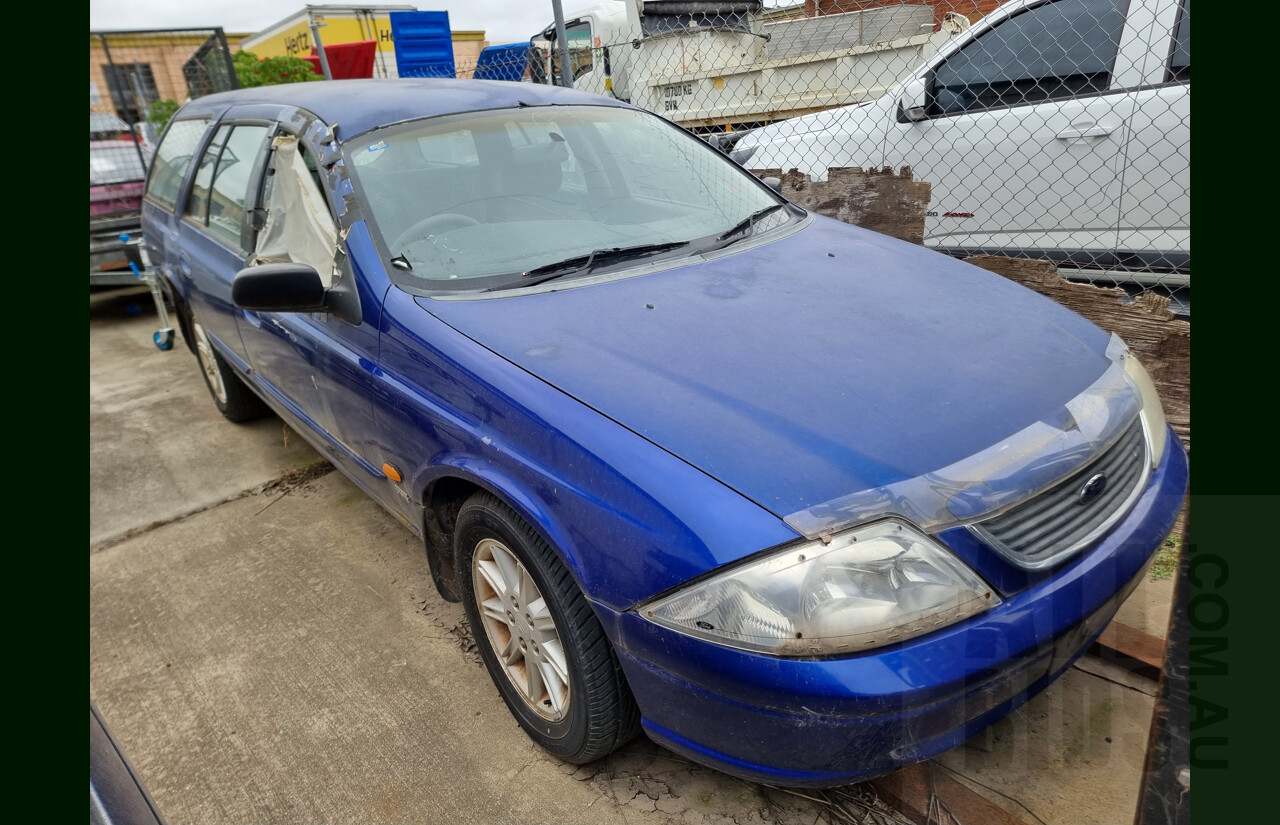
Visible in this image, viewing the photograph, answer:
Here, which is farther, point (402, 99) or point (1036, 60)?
point (1036, 60)

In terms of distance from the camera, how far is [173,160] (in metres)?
4.37

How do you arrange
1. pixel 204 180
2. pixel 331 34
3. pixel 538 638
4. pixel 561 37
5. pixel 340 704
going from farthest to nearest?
1. pixel 331 34
2. pixel 561 37
3. pixel 204 180
4. pixel 340 704
5. pixel 538 638

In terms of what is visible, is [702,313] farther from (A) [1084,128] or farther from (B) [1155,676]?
(A) [1084,128]

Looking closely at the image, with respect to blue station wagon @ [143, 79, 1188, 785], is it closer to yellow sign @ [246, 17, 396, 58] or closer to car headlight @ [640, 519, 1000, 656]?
car headlight @ [640, 519, 1000, 656]

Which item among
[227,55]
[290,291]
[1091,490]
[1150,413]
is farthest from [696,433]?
[227,55]

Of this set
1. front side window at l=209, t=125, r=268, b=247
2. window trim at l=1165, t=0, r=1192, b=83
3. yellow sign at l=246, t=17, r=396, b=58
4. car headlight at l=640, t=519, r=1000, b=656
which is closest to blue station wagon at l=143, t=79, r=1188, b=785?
car headlight at l=640, t=519, r=1000, b=656

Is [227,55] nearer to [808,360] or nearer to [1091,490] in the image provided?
[808,360]

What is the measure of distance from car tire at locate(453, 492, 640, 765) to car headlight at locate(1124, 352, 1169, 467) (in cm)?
145

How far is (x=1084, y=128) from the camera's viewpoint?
12.7ft

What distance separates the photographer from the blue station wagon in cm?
150

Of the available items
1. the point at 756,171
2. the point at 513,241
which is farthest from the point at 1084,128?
the point at 513,241

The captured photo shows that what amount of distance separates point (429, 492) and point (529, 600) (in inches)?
19.4

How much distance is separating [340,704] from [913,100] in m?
4.13

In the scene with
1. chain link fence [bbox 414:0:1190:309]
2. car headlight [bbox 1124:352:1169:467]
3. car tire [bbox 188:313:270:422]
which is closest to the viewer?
car headlight [bbox 1124:352:1169:467]
